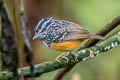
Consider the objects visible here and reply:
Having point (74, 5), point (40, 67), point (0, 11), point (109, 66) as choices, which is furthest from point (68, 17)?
point (0, 11)

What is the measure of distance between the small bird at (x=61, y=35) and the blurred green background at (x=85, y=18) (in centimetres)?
186

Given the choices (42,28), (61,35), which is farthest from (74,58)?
(61,35)

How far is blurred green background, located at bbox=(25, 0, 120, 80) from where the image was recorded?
18.5 ft

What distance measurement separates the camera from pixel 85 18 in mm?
5695

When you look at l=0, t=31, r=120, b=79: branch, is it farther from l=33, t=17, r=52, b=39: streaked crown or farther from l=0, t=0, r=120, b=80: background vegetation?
l=0, t=0, r=120, b=80: background vegetation

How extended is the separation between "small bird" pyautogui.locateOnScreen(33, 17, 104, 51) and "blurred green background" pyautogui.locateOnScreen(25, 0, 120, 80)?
1.86m

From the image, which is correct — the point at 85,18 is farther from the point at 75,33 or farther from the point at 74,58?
the point at 74,58

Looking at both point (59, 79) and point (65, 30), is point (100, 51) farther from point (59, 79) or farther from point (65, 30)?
point (65, 30)

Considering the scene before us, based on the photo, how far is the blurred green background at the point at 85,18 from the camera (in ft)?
18.5

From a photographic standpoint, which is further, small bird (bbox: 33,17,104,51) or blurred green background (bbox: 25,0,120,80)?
blurred green background (bbox: 25,0,120,80)

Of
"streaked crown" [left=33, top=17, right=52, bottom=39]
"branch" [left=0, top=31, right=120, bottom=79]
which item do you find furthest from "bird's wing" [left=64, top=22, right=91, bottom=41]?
"branch" [left=0, top=31, right=120, bottom=79]

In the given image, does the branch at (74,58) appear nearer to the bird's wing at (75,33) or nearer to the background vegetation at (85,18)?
the bird's wing at (75,33)

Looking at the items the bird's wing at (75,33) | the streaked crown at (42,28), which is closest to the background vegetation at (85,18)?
the bird's wing at (75,33)

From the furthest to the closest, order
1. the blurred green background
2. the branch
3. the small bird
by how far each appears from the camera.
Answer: the blurred green background < the small bird < the branch
